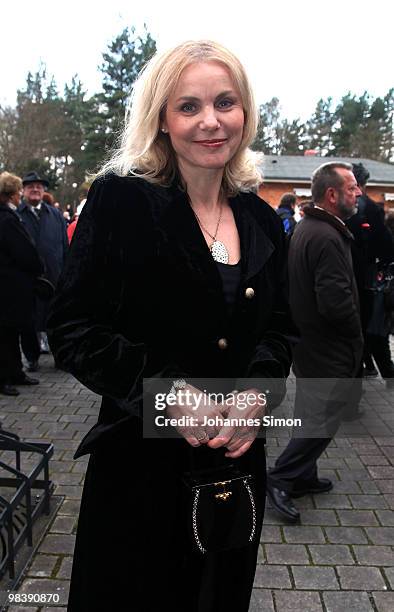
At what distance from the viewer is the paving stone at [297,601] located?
8.16 feet

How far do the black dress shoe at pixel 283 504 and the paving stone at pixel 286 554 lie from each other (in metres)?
0.24

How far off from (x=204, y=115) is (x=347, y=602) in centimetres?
224

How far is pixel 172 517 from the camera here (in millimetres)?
1554

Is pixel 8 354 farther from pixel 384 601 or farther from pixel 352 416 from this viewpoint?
pixel 384 601

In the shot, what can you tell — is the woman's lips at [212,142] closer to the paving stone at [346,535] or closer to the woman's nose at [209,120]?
the woman's nose at [209,120]

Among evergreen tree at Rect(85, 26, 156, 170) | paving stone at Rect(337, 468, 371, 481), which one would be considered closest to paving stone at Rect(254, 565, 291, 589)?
paving stone at Rect(337, 468, 371, 481)

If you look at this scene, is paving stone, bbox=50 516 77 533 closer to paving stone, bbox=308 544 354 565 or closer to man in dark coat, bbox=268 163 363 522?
man in dark coat, bbox=268 163 363 522

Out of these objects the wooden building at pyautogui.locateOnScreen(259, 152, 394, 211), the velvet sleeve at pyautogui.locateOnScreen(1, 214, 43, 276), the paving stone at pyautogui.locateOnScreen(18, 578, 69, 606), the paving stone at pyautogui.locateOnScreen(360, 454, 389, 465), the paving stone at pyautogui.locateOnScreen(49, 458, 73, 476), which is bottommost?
the wooden building at pyautogui.locateOnScreen(259, 152, 394, 211)

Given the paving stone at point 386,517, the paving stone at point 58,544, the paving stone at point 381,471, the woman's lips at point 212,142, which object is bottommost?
the paving stone at point 381,471

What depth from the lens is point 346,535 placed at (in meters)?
3.08

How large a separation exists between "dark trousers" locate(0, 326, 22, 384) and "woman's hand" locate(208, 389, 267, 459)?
14.9 feet

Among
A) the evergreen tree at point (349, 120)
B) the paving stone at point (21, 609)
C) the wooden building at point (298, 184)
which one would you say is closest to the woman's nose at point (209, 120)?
the paving stone at point (21, 609)

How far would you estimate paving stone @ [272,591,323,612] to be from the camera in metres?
2.49

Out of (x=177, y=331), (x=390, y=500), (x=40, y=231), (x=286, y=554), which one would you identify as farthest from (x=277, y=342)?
(x=40, y=231)
